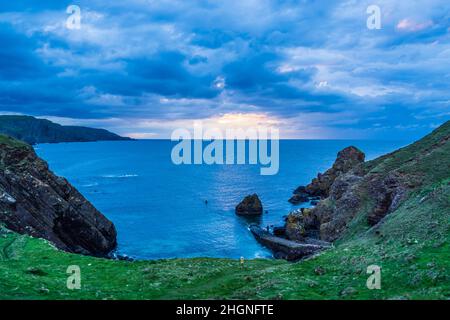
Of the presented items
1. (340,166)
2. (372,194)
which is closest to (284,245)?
(372,194)

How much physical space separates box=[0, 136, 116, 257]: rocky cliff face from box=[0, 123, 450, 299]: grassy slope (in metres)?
10.2

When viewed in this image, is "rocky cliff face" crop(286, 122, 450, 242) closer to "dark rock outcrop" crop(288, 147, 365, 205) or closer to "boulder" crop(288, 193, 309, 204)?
"dark rock outcrop" crop(288, 147, 365, 205)

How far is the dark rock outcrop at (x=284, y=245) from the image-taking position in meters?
63.0

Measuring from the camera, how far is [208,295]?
26.5 meters

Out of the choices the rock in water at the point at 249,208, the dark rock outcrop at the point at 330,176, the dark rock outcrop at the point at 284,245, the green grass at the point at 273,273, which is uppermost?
the dark rock outcrop at the point at 330,176

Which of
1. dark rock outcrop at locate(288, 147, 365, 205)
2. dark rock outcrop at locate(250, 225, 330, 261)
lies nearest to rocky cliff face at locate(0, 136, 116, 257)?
dark rock outcrop at locate(250, 225, 330, 261)

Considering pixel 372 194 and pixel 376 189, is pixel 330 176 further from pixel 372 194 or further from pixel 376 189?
pixel 372 194

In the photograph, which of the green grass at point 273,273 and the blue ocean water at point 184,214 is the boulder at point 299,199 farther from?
the green grass at point 273,273

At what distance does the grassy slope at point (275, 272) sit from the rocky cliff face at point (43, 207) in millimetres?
10180

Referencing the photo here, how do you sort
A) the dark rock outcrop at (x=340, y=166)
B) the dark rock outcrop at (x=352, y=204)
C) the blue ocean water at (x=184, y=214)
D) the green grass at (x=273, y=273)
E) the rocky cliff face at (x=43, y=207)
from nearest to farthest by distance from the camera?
the green grass at (x=273, y=273)
the rocky cliff face at (x=43, y=207)
the dark rock outcrop at (x=352, y=204)
the blue ocean water at (x=184, y=214)
the dark rock outcrop at (x=340, y=166)

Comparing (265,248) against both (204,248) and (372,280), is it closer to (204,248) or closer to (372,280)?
(204,248)

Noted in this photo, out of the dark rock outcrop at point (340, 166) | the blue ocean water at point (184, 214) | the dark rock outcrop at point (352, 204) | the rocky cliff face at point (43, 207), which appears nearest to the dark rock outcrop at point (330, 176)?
the dark rock outcrop at point (340, 166)

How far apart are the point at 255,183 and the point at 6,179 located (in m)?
143

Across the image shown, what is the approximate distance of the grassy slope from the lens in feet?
83.0
